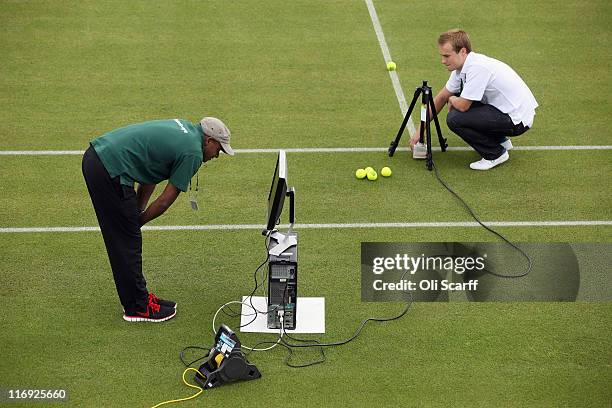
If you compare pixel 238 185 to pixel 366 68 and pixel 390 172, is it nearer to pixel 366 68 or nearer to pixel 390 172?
pixel 390 172

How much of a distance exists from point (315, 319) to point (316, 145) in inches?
135

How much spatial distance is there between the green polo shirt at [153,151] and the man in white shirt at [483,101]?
3947 mm

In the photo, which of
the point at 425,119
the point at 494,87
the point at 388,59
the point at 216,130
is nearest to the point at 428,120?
the point at 425,119

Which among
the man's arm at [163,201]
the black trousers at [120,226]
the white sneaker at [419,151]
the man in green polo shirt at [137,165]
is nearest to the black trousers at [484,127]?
the white sneaker at [419,151]

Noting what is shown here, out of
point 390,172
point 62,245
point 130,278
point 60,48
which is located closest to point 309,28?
point 60,48

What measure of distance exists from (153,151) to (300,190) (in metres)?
3.01

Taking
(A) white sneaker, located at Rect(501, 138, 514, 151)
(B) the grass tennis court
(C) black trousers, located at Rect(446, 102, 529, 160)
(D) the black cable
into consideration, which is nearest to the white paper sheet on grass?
(B) the grass tennis court

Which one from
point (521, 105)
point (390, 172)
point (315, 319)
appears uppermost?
point (521, 105)

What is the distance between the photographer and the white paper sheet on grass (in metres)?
8.06

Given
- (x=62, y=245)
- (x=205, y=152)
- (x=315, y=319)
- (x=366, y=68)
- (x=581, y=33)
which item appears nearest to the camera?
(x=205, y=152)

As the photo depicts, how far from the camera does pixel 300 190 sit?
1024 cm

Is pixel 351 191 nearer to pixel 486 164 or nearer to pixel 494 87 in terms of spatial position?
pixel 486 164

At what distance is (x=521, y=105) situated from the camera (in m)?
10.6

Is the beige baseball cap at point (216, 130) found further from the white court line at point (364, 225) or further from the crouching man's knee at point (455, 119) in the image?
the crouching man's knee at point (455, 119)
